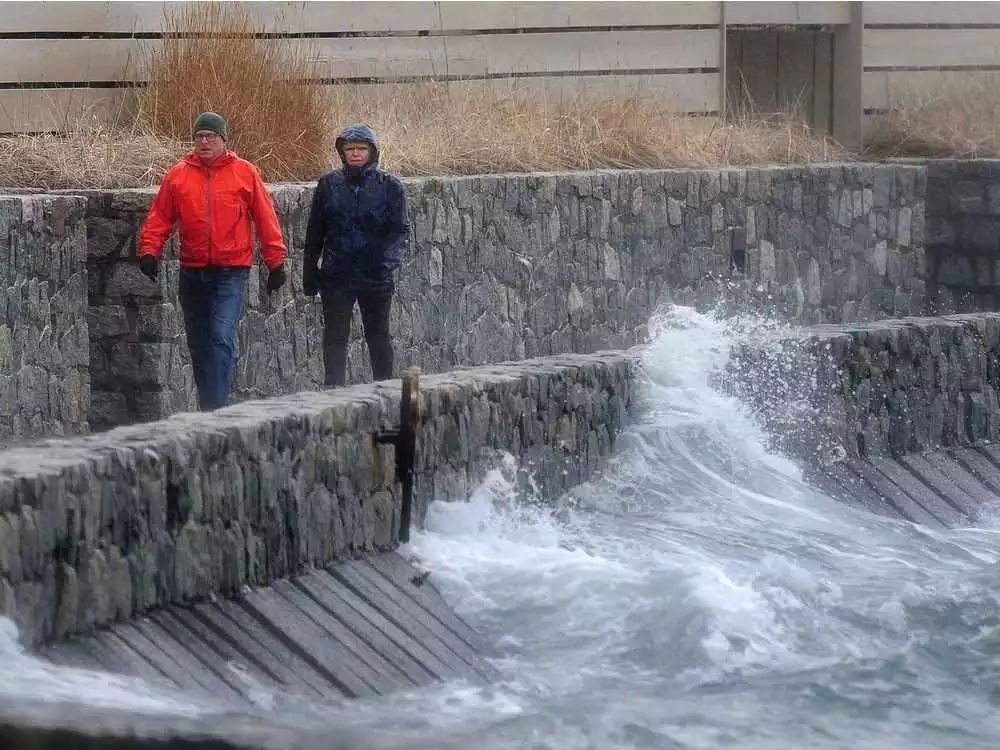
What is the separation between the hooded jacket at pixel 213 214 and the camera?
10.2 m

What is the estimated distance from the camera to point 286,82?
1289cm

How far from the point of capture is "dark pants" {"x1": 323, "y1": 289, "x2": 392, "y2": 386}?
11.0 metres

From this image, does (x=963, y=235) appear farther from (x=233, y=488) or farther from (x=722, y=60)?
(x=233, y=488)

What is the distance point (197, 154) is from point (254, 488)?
307 cm

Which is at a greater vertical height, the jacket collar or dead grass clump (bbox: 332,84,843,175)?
dead grass clump (bbox: 332,84,843,175)

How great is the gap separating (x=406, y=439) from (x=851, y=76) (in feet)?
36.3

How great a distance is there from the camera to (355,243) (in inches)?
427

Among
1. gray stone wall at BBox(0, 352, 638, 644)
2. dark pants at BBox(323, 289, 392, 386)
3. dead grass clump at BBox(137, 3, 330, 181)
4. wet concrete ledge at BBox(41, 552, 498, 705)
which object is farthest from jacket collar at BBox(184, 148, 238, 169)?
wet concrete ledge at BBox(41, 552, 498, 705)

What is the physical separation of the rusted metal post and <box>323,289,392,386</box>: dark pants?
234 cm

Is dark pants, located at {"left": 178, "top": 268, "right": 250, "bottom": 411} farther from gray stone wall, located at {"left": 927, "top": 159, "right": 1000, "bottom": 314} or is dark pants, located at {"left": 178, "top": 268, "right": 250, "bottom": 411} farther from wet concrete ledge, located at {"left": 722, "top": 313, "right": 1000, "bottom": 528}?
gray stone wall, located at {"left": 927, "top": 159, "right": 1000, "bottom": 314}

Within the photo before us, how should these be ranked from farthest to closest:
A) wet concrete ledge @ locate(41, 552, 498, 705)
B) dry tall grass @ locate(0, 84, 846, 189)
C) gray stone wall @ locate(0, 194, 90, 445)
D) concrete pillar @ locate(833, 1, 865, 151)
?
concrete pillar @ locate(833, 1, 865, 151), dry tall grass @ locate(0, 84, 846, 189), gray stone wall @ locate(0, 194, 90, 445), wet concrete ledge @ locate(41, 552, 498, 705)

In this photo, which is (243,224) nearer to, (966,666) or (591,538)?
(591,538)

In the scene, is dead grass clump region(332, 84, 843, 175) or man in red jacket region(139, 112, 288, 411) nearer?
man in red jacket region(139, 112, 288, 411)

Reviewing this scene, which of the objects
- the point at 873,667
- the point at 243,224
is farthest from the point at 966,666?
the point at 243,224
